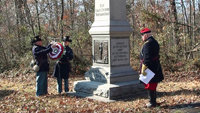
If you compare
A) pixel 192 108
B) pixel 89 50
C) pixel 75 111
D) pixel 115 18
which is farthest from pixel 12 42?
pixel 192 108

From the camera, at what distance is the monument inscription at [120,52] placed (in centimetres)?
898

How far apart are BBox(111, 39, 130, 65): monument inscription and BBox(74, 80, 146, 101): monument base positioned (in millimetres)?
694

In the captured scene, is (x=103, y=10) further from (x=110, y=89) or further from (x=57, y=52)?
(x=110, y=89)

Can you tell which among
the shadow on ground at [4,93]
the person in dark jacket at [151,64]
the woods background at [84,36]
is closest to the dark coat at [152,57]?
the person in dark jacket at [151,64]

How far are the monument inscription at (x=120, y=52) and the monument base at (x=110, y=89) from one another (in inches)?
27.3

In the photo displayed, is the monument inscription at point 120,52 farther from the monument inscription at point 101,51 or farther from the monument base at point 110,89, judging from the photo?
the monument base at point 110,89

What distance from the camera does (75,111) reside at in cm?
735

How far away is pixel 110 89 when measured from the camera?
27.4ft

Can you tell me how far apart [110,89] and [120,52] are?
136 centimetres

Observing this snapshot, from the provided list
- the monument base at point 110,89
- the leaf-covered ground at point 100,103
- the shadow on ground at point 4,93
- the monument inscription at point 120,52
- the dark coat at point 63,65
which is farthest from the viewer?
the shadow on ground at point 4,93

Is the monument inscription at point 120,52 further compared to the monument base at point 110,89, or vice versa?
the monument inscription at point 120,52

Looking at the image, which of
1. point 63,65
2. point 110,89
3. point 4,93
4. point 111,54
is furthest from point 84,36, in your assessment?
point 110,89

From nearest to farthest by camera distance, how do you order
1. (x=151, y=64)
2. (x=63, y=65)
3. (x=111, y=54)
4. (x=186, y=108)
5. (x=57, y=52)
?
(x=186, y=108) → (x=151, y=64) → (x=111, y=54) → (x=57, y=52) → (x=63, y=65)

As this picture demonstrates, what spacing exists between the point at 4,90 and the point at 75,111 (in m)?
5.08
